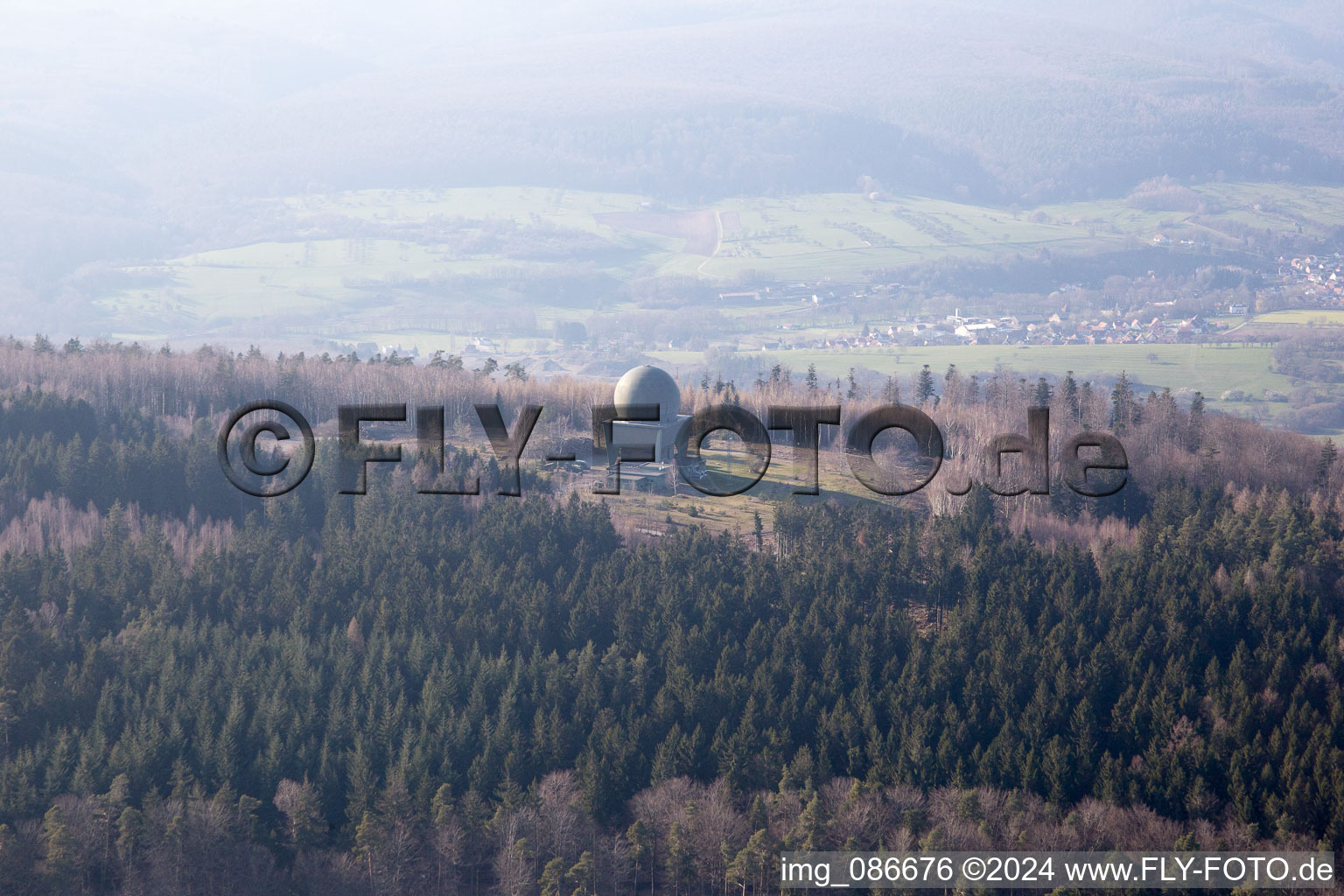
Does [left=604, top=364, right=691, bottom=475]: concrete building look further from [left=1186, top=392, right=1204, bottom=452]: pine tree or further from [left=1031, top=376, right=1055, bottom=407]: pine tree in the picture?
[left=1186, top=392, right=1204, bottom=452]: pine tree

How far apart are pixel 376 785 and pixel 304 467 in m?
25.9

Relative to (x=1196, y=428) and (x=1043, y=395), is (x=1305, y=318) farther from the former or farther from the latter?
(x=1043, y=395)

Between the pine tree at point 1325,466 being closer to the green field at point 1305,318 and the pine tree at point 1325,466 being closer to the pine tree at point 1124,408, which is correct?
the pine tree at point 1124,408

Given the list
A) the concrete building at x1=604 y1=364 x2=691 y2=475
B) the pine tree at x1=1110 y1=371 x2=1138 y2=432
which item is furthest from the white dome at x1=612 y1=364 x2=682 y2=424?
the pine tree at x1=1110 y1=371 x2=1138 y2=432

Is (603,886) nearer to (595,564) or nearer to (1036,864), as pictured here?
(1036,864)

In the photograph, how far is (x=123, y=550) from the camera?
5456 centimetres

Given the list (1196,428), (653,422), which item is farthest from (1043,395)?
(653,422)

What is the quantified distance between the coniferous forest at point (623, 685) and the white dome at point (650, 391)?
218 inches

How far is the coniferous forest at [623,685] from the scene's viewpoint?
37.8 meters

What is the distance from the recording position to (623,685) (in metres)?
45.6

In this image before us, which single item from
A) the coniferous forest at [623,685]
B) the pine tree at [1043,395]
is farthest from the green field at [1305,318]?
the coniferous forest at [623,685]

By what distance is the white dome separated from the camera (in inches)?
2454

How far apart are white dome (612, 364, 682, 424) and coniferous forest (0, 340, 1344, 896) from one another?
554 centimetres

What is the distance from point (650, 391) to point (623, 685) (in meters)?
19.8
